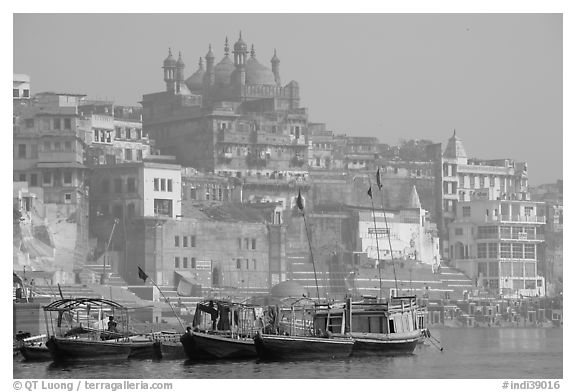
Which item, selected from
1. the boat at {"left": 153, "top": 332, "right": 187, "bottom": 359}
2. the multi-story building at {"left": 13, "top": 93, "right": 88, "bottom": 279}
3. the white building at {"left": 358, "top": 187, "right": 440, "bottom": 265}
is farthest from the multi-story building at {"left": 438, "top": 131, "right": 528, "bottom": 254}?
the boat at {"left": 153, "top": 332, "right": 187, "bottom": 359}

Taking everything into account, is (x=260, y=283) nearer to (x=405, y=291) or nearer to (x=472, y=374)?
(x=405, y=291)

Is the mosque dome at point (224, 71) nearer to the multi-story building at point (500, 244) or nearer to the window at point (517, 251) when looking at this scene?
the multi-story building at point (500, 244)

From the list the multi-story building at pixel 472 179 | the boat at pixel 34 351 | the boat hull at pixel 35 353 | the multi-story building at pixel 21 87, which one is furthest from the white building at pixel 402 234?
the boat hull at pixel 35 353

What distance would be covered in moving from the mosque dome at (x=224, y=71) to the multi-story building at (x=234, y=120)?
0.07 m

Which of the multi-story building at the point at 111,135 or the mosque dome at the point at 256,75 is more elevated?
the mosque dome at the point at 256,75

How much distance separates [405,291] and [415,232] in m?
7.23

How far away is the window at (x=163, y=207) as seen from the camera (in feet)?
285

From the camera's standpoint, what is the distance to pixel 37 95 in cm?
8444

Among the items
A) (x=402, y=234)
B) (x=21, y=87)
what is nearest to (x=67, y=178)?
(x=21, y=87)

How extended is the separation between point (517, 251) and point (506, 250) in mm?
687

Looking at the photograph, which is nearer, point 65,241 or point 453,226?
point 65,241
